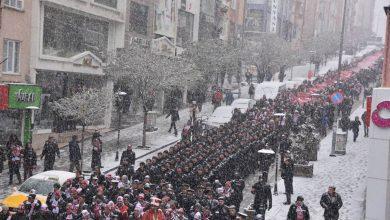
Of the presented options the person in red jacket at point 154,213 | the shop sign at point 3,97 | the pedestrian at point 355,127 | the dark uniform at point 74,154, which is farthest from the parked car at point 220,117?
the person in red jacket at point 154,213

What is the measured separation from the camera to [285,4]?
87875 millimetres

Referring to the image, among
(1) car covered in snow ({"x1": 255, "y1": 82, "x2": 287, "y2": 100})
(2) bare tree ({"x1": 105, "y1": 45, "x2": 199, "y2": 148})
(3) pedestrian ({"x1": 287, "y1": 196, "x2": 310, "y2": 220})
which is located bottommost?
(3) pedestrian ({"x1": 287, "y1": 196, "x2": 310, "y2": 220})

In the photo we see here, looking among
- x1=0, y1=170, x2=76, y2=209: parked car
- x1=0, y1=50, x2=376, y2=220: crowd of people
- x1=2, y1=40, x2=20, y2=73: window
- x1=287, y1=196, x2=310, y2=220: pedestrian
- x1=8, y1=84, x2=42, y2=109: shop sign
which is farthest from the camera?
x1=2, y1=40, x2=20, y2=73: window

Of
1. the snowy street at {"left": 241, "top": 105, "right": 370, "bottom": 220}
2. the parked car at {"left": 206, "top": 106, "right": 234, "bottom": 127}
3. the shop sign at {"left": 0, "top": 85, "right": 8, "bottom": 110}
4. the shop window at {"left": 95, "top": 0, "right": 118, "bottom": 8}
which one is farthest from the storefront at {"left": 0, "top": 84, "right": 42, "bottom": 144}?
the snowy street at {"left": 241, "top": 105, "right": 370, "bottom": 220}

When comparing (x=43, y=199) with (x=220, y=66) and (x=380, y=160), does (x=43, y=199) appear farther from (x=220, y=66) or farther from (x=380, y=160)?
(x=220, y=66)

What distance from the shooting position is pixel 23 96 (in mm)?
29422

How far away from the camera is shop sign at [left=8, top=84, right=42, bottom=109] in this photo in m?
28.7

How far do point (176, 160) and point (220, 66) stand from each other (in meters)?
25.9

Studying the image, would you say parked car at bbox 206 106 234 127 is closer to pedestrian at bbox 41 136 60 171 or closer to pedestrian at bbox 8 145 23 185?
pedestrian at bbox 41 136 60 171

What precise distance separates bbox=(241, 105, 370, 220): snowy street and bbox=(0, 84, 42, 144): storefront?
10.8 metres

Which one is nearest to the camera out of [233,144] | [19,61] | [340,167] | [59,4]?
[233,144]

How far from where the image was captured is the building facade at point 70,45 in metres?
31.9

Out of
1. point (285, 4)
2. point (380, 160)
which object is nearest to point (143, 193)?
point (380, 160)

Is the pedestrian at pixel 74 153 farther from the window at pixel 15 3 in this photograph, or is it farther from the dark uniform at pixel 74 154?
the window at pixel 15 3
